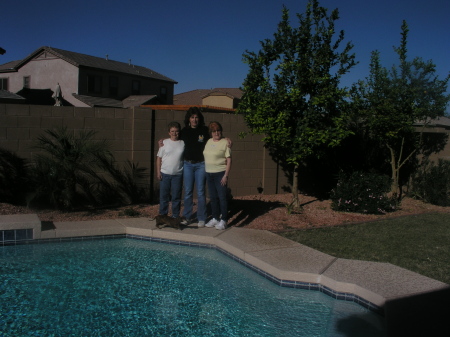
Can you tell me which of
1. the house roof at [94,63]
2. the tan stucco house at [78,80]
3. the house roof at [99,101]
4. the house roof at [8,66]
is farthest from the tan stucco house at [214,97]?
the house roof at [8,66]

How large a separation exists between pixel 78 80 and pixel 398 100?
26130mm

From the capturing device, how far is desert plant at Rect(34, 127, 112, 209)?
23.5 feet

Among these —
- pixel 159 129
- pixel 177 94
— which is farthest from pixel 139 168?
pixel 177 94

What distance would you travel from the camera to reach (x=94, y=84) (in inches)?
1262

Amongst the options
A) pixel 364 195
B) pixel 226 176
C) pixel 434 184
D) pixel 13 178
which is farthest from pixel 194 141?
pixel 434 184

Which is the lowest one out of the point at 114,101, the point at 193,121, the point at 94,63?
the point at 193,121

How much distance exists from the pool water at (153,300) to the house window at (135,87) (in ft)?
101

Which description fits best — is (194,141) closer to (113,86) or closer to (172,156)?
(172,156)

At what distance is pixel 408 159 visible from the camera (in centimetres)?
1057

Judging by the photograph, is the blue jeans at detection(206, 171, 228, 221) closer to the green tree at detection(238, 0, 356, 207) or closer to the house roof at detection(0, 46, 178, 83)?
the green tree at detection(238, 0, 356, 207)

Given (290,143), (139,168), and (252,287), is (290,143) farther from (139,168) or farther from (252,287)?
(252,287)

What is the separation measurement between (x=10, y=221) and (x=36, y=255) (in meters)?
0.79

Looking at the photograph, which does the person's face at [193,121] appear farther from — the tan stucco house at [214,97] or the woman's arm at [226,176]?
the tan stucco house at [214,97]

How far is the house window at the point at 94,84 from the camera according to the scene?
31.7m
